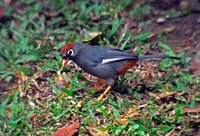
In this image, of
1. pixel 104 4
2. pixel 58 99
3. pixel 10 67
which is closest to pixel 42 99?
pixel 58 99

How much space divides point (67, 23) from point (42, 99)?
5.18 feet

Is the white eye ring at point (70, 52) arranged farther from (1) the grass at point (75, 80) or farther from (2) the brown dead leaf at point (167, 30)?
(2) the brown dead leaf at point (167, 30)

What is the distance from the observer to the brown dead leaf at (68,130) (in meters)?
5.64

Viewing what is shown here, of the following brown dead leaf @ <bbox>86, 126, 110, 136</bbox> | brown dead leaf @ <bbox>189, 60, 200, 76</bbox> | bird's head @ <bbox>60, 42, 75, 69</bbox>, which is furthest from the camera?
brown dead leaf @ <bbox>189, 60, 200, 76</bbox>

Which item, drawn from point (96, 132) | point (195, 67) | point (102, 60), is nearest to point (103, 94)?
point (102, 60)

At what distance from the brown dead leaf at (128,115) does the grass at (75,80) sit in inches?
0.9

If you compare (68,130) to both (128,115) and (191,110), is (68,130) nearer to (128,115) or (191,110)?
(128,115)

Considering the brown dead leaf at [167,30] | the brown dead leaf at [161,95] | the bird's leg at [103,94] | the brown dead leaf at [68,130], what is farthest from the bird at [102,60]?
the brown dead leaf at [167,30]

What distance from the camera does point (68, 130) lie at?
5.68 metres

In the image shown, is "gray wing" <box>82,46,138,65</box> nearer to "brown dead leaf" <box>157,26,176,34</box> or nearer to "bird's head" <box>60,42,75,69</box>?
"bird's head" <box>60,42,75,69</box>

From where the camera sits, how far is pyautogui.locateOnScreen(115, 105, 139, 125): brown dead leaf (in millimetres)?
5700

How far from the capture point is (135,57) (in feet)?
19.3

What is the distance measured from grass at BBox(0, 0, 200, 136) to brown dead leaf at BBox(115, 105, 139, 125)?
0.07 feet

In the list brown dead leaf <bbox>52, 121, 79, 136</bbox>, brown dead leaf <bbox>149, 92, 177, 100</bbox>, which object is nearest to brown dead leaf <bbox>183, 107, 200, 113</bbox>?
brown dead leaf <bbox>149, 92, 177, 100</bbox>
